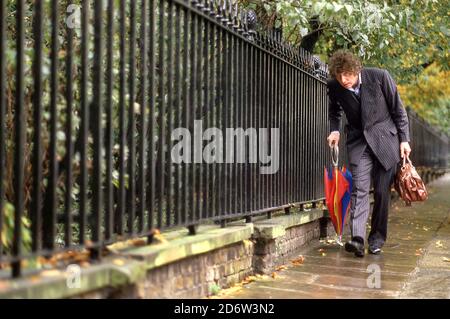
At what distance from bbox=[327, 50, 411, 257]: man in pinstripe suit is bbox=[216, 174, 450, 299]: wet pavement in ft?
1.07

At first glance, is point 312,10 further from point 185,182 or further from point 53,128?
point 53,128

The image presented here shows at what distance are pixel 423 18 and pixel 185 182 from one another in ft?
27.2

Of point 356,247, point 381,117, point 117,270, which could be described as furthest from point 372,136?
point 117,270

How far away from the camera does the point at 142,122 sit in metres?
3.38

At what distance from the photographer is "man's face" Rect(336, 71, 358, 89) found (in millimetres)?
5605

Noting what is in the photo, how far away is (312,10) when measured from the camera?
17.3 ft

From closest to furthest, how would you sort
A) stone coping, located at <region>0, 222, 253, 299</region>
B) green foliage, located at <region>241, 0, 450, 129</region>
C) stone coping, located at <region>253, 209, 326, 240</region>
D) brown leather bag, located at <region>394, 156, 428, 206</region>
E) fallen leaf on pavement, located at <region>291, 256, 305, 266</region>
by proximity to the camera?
stone coping, located at <region>0, 222, 253, 299</region>, stone coping, located at <region>253, 209, 326, 240</region>, fallen leaf on pavement, located at <region>291, 256, 305, 266</region>, green foliage, located at <region>241, 0, 450, 129</region>, brown leather bag, located at <region>394, 156, 428, 206</region>

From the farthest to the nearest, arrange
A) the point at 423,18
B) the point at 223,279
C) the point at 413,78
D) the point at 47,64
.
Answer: the point at 413,78 < the point at 423,18 < the point at 223,279 < the point at 47,64

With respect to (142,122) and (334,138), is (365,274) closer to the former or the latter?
(334,138)

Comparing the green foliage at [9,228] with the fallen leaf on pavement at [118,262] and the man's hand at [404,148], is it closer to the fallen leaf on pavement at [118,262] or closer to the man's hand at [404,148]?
the fallen leaf on pavement at [118,262]

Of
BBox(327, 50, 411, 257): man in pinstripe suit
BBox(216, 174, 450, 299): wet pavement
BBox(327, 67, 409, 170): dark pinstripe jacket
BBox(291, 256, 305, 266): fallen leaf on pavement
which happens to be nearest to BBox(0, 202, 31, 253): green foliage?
BBox(216, 174, 450, 299): wet pavement

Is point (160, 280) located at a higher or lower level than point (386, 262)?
higher

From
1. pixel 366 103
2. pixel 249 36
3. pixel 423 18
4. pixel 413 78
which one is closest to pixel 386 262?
pixel 366 103

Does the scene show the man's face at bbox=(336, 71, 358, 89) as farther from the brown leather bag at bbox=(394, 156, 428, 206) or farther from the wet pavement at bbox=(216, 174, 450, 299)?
the wet pavement at bbox=(216, 174, 450, 299)
